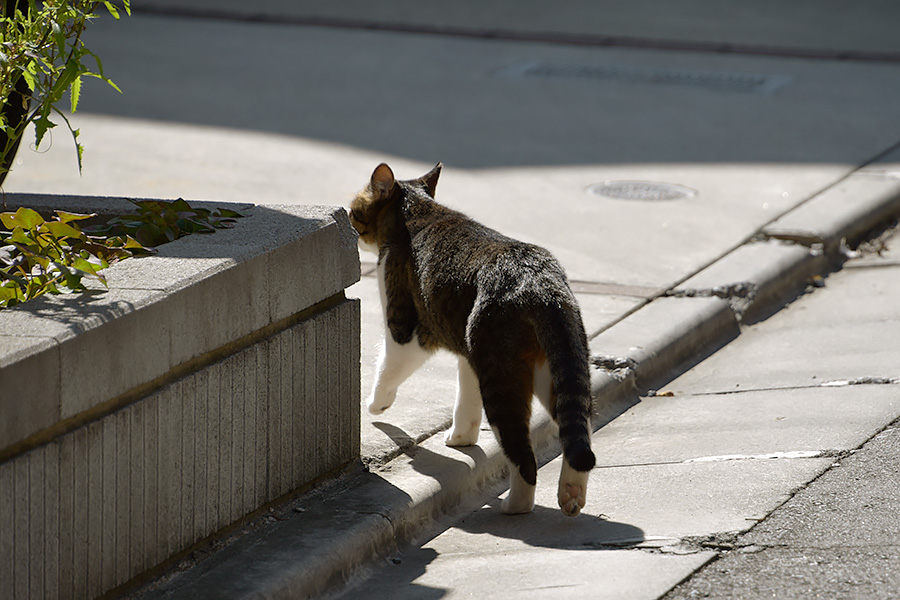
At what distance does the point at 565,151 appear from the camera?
8953 mm

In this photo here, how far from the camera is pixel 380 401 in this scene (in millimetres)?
4562

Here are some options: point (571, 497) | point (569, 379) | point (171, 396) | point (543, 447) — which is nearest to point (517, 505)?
point (571, 497)

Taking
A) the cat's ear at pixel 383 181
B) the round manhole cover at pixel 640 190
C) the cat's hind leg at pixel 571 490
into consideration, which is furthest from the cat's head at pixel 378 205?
the round manhole cover at pixel 640 190

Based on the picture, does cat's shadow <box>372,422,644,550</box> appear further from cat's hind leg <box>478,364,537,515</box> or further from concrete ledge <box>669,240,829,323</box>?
concrete ledge <box>669,240,829,323</box>

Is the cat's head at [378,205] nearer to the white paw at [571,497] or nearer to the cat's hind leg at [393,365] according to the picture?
the cat's hind leg at [393,365]

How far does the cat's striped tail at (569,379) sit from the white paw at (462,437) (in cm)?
74

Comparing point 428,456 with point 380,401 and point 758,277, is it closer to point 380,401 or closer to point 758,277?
point 380,401

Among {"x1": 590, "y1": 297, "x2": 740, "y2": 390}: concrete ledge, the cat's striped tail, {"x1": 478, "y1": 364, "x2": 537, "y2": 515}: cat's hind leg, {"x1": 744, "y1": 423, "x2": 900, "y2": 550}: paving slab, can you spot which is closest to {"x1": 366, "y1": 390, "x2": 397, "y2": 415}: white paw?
{"x1": 478, "y1": 364, "x2": 537, "y2": 515}: cat's hind leg

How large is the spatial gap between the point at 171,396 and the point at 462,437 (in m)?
1.43

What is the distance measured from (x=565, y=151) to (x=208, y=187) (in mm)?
2622

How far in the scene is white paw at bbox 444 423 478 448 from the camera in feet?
14.5

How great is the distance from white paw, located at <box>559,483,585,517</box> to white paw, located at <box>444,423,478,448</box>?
66 cm

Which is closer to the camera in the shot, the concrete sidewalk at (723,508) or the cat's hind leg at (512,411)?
the concrete sidewalk at (723,508)

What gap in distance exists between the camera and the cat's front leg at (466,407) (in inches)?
172
